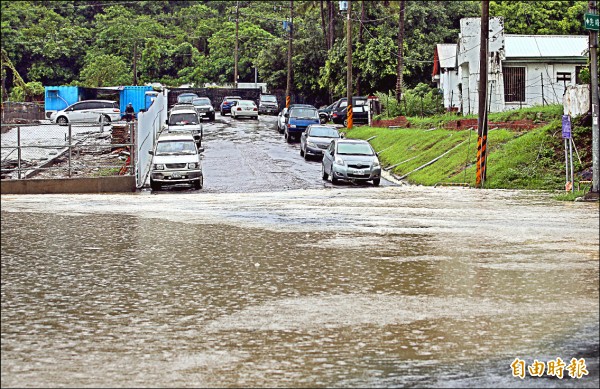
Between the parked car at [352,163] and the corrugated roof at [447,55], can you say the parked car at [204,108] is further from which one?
the parked car at [352,163]

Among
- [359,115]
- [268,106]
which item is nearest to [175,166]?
[359,115]

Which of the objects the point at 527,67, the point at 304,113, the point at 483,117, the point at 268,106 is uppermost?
the point at 527,67

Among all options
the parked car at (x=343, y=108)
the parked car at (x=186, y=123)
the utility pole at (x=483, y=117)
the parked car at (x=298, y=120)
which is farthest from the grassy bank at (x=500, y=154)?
the parked car at (x=343, y=108)

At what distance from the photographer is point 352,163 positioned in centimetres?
3072

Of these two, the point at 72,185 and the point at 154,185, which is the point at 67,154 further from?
the point at 72,185

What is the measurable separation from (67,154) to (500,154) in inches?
663

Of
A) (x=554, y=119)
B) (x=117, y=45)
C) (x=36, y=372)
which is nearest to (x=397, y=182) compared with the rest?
(x=554, y=119)

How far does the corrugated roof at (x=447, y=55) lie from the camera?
57.7m

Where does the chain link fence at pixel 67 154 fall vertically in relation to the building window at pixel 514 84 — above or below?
below

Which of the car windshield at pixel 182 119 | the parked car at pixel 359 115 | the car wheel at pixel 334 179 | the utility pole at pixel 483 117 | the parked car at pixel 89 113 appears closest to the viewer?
the utility pole at pixel 483 117

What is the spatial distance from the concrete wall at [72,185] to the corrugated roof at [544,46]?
24.8m

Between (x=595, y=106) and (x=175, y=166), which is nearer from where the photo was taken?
(x=595, y=106)

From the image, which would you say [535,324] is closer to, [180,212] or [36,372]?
[36,372]

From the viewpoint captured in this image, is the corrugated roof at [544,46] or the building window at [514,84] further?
the building window at [514,84]
